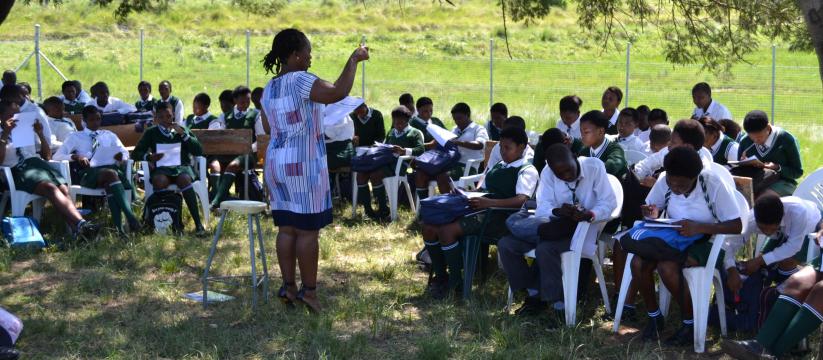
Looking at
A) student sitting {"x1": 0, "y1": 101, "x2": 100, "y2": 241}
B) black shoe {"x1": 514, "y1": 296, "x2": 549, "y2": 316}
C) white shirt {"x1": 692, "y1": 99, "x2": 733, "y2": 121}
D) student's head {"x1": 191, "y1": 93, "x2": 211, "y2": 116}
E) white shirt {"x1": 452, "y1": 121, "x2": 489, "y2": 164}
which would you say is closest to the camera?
black shoe {"x1": 514, "y1": 296, "x2": 549, "y2": 316}

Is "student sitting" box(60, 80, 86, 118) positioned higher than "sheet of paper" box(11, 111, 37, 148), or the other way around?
"student sitting" box(60, 80, 86, 118)

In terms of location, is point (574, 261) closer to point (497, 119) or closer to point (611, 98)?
point (497, 119)

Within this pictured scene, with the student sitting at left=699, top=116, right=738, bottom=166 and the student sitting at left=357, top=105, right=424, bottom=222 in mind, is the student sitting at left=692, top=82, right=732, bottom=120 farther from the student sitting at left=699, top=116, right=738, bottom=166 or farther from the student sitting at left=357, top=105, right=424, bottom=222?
the student sitting at left=357, top=105, right=424, bottom=222

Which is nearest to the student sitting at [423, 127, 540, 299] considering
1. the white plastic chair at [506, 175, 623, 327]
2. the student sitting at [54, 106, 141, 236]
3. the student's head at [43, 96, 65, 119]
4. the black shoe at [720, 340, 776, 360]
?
the white plastic chair at [506, 175, 623, 327]

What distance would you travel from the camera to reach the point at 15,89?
929 cm

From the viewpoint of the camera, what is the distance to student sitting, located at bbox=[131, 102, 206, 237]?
29.2 ft

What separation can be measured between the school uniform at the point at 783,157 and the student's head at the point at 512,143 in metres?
2.05

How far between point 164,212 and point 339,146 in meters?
1.98

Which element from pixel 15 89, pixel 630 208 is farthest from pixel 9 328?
pixel 15 89

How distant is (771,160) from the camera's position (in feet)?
25.0

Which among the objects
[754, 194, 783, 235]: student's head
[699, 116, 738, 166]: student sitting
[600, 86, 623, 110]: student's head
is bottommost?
[754, 194, 783, 235]: student's head

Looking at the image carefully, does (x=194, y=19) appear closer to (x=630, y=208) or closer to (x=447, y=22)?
(x=447, y=22)

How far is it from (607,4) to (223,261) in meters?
4.10

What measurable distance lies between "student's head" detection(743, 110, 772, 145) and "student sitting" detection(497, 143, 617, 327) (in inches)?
77.2
